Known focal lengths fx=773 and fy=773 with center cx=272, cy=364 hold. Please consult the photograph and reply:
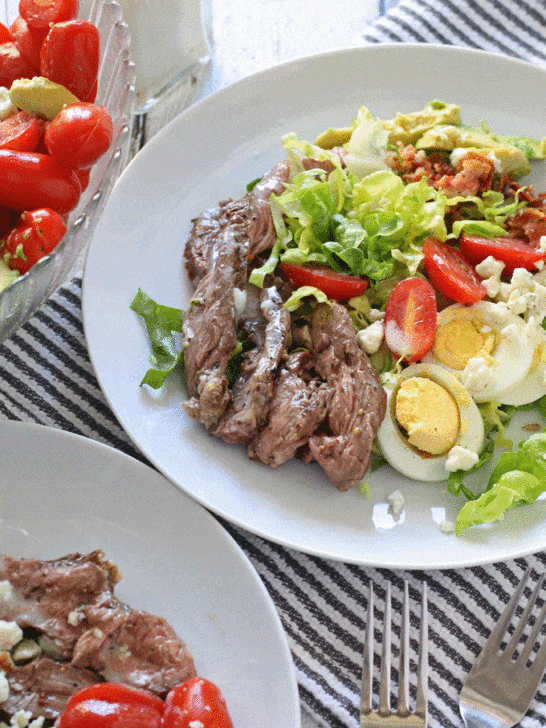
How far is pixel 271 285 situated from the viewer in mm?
3066

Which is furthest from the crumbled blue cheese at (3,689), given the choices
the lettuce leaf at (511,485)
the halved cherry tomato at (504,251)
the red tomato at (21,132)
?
the halved cherry tomato at (504,251)

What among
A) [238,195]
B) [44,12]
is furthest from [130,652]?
[44,12]

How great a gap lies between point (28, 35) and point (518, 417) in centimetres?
231

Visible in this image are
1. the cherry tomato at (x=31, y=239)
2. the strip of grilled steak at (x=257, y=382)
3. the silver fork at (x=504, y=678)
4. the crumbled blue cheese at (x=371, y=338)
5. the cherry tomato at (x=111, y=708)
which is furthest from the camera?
the crumbled blue cheese at (x=371, y=338)

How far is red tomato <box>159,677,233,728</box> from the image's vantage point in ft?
7.19

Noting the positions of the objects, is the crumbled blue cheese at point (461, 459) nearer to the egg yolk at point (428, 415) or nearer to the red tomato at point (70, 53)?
the egg yolk at point (428, 415)

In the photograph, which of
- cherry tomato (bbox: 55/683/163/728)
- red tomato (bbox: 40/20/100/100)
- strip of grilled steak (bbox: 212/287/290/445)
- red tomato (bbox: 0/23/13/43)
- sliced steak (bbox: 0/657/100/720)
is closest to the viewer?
cherry tomato (bbox: 55/683/163/728)

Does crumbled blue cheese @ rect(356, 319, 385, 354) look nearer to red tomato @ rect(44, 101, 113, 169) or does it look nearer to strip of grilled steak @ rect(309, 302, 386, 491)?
strip of grilled steak @ rect(309, 302, 386, 491)

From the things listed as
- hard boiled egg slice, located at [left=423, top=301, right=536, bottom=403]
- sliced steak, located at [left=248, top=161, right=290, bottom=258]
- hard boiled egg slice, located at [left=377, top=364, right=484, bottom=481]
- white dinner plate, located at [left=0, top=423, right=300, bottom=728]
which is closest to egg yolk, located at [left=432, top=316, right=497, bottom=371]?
hard boiled egg slice, located at [left=423, top=301, right=536, bottom=403]

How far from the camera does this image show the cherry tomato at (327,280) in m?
3.03

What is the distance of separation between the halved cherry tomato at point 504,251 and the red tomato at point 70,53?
1.62m

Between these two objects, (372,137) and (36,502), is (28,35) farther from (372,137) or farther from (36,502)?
(36,502)

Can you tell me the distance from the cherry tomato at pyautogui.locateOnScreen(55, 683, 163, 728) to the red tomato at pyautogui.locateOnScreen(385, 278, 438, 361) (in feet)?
4.88

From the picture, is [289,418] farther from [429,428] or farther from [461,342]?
[461,342]
